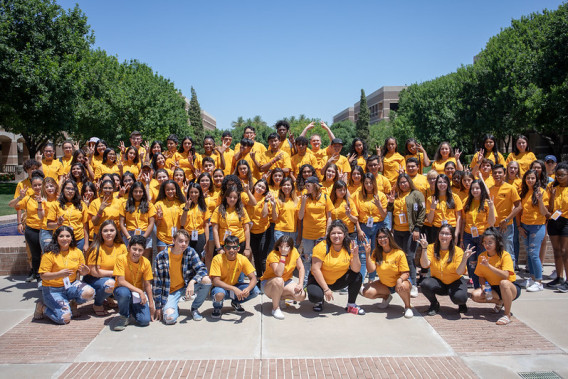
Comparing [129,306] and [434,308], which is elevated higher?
[129,306]

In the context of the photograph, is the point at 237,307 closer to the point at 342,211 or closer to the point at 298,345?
the point at 298,345

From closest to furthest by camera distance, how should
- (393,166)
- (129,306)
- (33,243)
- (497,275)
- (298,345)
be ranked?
(298,345) → (129,306) → (497,275) → (33,243) → (393,166)

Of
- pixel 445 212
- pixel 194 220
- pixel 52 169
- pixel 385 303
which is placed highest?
pixel 52 169

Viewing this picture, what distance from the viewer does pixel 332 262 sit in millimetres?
5848

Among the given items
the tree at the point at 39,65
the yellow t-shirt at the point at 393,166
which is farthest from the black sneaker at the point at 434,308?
the tree at the point at 39,65

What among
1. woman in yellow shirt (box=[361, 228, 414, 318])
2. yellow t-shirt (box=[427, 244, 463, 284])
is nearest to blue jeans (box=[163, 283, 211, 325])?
woman in yellow shirt (box=[361, 228, 414, 318])

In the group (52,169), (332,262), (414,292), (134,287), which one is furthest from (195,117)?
(332,262)

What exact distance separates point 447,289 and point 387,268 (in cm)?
84

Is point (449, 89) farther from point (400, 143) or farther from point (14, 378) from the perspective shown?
point (14, 378)

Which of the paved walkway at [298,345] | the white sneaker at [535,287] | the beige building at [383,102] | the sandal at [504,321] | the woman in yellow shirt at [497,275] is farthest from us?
the beige building at [383,102]

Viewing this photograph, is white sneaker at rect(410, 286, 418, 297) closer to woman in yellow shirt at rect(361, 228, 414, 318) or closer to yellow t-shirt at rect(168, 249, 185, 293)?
Answer: woman in yellow shirt at rect(361, 228, 414, 318)

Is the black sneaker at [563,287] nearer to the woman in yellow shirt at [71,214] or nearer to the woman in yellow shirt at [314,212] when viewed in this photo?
the woman in yellow shirt at [314,212]

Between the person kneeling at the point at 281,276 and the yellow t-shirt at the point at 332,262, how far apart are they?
A: 32 cm

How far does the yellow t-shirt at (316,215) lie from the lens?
A: 6.60 m
